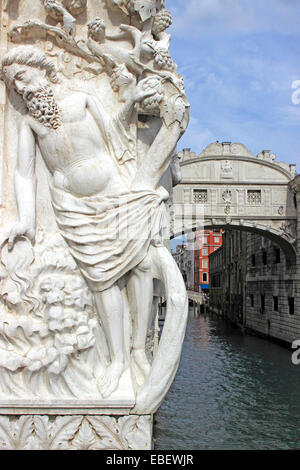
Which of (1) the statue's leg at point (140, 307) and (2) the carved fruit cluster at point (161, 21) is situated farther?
(2) the carved fruit cluster at point (161, 21)

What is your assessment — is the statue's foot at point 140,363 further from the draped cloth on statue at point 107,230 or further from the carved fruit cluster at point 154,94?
the carved fruit cluster at point 154,94

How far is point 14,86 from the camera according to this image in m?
2.87

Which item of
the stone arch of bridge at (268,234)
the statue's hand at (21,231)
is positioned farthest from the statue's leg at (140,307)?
the stone arch of bridge at (268,234)

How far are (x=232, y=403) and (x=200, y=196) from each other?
10232 millimetres

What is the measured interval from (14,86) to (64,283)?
1.30m

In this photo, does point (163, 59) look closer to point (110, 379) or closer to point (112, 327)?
point (112, 327)

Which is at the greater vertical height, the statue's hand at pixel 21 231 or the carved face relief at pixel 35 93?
the carved face relief at pixel 35 93

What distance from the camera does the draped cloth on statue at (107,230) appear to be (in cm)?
274

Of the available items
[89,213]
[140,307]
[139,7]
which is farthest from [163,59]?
[140,307]

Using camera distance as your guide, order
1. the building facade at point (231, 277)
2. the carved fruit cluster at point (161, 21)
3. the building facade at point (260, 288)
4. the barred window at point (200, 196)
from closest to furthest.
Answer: the carved fruit cluster at point (161, 21), the barred window at point (200, 196), the building facade at point (260, 288), the building facade at point (231, 277)

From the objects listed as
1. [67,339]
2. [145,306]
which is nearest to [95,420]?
[67,339]

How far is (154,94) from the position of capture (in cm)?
290

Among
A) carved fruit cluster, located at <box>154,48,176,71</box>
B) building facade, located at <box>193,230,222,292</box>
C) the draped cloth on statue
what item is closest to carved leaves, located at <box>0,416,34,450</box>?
the draped cloth on statue

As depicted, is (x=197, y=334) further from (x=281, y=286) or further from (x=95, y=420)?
(x=95, y=420)
